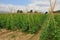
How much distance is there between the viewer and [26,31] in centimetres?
1534

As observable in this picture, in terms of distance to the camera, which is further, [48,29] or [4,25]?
[4,25]

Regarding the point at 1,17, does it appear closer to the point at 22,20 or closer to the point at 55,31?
the point at 22,20

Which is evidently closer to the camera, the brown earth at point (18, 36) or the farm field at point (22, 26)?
the brown earth at point (18, 36)

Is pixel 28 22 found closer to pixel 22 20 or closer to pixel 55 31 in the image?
pixel 22 20

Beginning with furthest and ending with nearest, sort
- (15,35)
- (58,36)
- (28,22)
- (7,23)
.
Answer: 1. (7,23)
2. (28,22)
3. (15,35)
4. (58,36)

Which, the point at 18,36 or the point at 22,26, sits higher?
the point at 22,26

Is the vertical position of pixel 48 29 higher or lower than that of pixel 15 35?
higher

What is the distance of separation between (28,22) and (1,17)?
10.8ft

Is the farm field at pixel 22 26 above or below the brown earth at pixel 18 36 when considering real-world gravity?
above

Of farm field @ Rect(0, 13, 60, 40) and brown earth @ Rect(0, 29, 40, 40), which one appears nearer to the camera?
brown earth @ Rect(0, 29, 40, 40)

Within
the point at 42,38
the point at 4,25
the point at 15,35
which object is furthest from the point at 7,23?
the point at 42,38

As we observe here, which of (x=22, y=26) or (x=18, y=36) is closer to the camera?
(x=18, y=36)

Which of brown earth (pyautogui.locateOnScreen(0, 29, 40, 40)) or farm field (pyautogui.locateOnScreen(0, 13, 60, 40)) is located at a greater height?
farm field (pyautogui.locateOnScreen(0, 13, 60, 40))

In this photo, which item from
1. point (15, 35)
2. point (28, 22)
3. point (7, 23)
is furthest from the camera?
point (7, 23)
